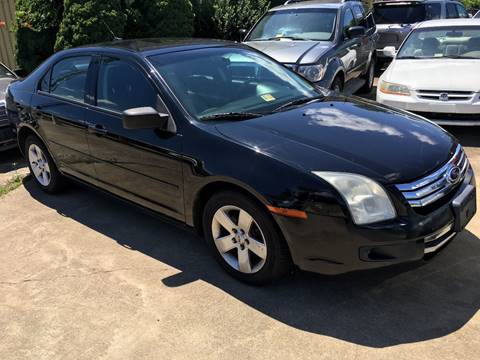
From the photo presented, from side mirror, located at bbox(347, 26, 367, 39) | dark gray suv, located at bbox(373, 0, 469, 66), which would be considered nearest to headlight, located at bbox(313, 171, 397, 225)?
side mirror, located at bbox(347, 26, 367, 39)

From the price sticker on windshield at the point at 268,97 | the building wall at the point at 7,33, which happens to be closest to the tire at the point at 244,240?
the price sticker on windshield at the point at 268,97

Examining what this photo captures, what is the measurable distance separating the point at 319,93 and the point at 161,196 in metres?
1.63

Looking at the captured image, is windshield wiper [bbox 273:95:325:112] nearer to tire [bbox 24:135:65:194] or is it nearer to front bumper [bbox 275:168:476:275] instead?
front bumper [bbox 275:168:476:275]

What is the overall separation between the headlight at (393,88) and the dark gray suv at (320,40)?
705 millimetres

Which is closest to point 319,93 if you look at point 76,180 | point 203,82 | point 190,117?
point 203,82

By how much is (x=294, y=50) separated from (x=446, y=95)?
2.12 m

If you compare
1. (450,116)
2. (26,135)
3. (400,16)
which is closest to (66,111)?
(26,135)

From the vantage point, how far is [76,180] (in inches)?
184

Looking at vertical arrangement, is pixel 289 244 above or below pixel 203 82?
below

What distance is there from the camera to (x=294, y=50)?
22.7 ft

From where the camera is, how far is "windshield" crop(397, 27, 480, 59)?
694 centimetres

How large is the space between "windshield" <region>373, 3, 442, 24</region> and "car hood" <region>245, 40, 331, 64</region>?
17.2 feet

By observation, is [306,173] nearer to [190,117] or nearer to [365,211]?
[365,211]

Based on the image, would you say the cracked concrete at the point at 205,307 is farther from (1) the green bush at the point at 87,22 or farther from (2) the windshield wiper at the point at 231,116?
(1) the green bush at the point at 87,22
